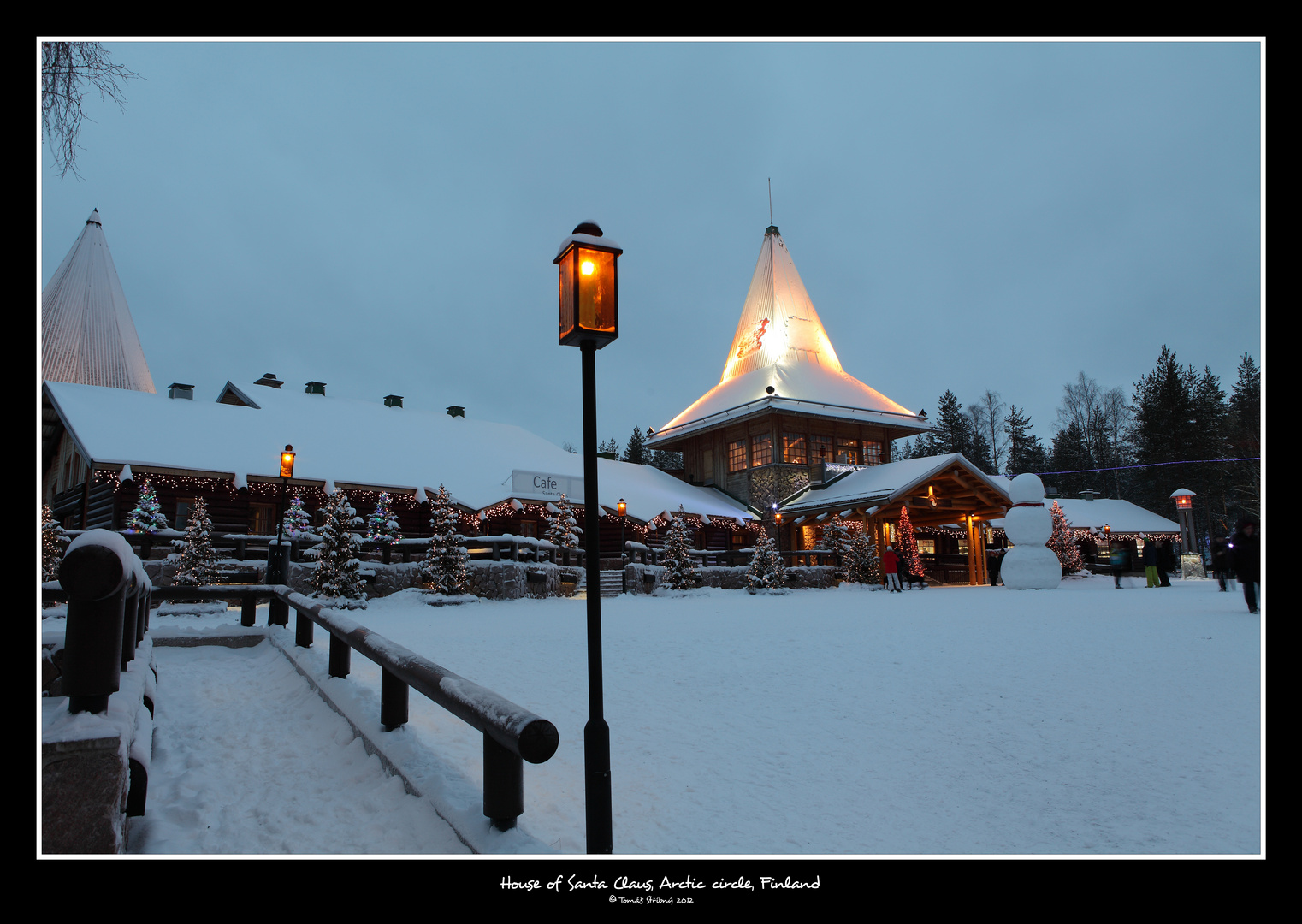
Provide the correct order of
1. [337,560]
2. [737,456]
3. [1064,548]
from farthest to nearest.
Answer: [737,456] < [1064,548] < [337,560]

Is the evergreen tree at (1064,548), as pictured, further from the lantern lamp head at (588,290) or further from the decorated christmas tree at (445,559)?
the lantern lamp head at (588,290)

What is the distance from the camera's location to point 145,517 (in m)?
17.5

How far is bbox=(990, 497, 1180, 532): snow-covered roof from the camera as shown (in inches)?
1556

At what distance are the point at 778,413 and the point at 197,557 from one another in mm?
22547

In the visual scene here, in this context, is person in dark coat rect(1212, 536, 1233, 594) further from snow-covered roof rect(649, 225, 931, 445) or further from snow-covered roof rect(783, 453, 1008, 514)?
snow-covered roof rect(649, 225, 931, 445)

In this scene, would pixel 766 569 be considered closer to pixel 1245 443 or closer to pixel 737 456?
pixel 737 456

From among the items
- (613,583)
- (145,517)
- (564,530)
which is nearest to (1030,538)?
(613,583)

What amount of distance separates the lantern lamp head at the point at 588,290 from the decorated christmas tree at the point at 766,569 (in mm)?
19533

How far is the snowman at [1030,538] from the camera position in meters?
21.2

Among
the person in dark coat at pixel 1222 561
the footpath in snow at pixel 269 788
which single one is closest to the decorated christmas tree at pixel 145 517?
the footpath in snow at pixel 269 788

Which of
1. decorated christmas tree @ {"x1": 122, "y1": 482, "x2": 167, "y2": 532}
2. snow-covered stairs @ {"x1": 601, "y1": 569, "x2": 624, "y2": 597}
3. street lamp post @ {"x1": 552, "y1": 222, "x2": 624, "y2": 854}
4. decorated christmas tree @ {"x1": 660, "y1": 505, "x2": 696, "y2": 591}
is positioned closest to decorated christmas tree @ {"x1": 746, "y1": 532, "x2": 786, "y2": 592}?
decorated christmas tree @ {"x1": 660, "y1": 505, "x2": 696, "y2": 591}
